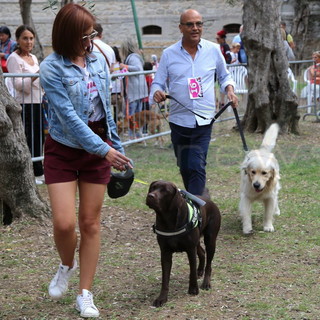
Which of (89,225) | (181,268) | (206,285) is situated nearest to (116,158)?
(89,225)

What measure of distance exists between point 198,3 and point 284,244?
26255mm

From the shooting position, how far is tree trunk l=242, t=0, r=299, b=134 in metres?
12.8

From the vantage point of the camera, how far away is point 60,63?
408 centimetres

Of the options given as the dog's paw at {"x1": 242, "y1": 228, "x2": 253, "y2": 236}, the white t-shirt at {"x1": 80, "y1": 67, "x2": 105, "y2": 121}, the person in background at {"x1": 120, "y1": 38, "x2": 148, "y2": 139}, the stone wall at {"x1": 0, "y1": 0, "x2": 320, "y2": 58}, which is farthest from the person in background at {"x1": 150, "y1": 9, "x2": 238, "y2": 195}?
the stone wall at {"x1": 0, "y1": 0, "x2": 320, "y2": 58}

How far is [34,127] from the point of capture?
882 centimetres

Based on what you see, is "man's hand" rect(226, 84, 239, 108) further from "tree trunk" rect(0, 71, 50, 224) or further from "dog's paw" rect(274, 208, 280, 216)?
"tree trunk" rect(0, 71, 50, 224)

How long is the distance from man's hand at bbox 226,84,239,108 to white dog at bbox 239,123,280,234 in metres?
0.78

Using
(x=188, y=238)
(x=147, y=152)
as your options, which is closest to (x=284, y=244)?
(x=188, y=238)

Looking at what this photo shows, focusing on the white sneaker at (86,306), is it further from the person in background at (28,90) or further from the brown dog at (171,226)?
the person in background at (28,90)

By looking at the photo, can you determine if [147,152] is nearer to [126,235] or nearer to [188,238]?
[126,235]

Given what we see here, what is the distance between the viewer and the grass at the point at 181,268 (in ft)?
15.1

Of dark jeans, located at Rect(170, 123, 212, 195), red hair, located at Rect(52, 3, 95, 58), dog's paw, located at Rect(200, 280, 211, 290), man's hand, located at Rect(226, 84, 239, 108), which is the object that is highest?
red hair, located at Rect(52, 3, 95, 58)

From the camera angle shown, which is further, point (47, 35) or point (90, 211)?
point (47, 35)

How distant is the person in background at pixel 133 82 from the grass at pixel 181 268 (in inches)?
127
